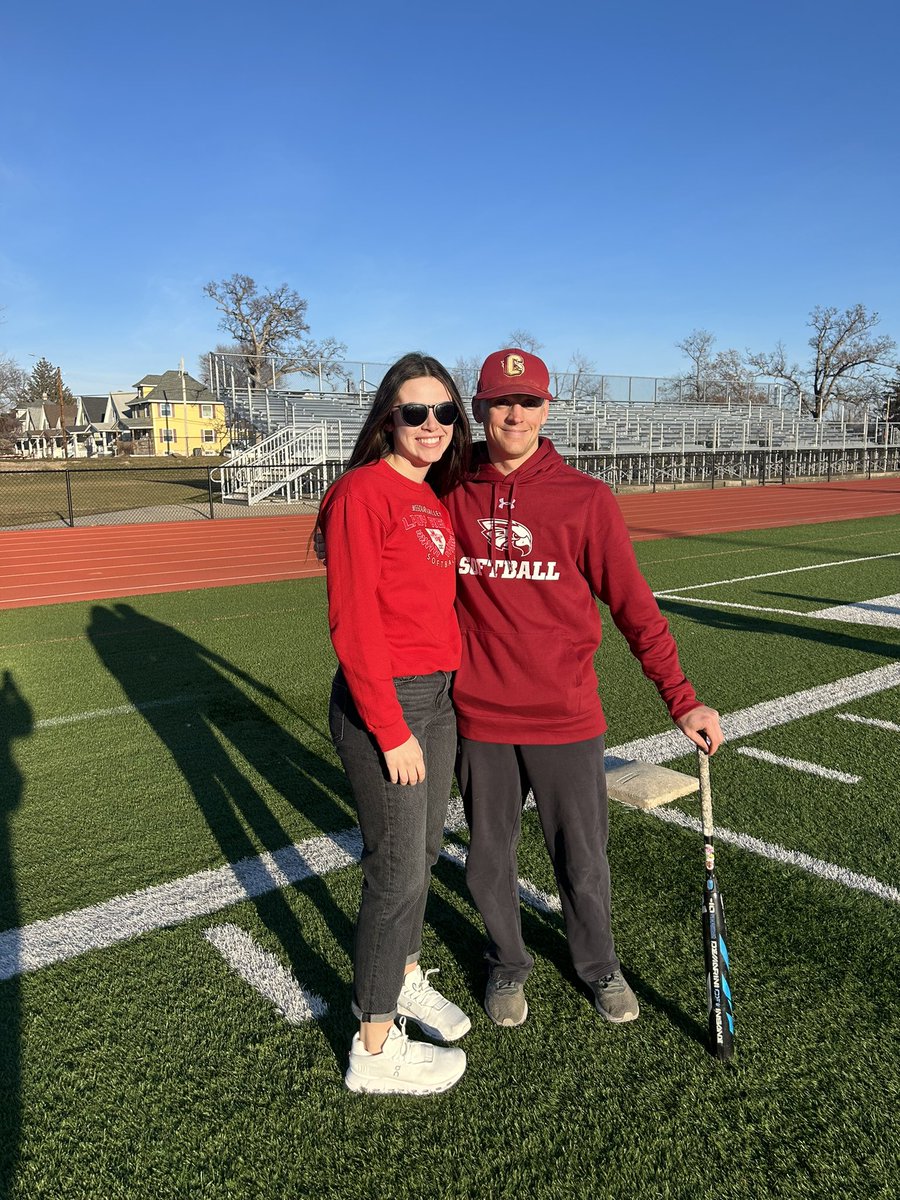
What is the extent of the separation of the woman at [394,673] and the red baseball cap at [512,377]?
0.42 ft

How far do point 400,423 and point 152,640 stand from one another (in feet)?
20.8

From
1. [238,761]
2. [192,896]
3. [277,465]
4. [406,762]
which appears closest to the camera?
[406,762]

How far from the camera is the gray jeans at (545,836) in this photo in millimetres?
2361

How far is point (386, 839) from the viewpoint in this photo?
80.5 inches

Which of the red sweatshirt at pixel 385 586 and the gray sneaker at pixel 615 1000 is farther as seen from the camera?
the gray sneaker at pixel 615 1000

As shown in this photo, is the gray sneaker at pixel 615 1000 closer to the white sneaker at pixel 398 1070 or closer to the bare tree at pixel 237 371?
the white sneaker at pixel 398 1070

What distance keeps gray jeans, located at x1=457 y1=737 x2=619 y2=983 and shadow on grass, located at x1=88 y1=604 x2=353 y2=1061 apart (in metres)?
0.57

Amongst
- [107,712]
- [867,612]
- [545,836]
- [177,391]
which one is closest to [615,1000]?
[545,836]

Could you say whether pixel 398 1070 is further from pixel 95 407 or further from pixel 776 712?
pixel 95 407

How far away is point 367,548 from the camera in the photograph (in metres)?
1.92

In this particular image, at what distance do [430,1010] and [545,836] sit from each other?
0.58 metres

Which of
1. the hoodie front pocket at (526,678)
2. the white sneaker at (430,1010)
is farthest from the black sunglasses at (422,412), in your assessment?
the white sneaker at (430,1010)

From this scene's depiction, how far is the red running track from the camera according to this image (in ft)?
37.8

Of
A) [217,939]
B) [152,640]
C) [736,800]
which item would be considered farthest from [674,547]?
[217,939]
